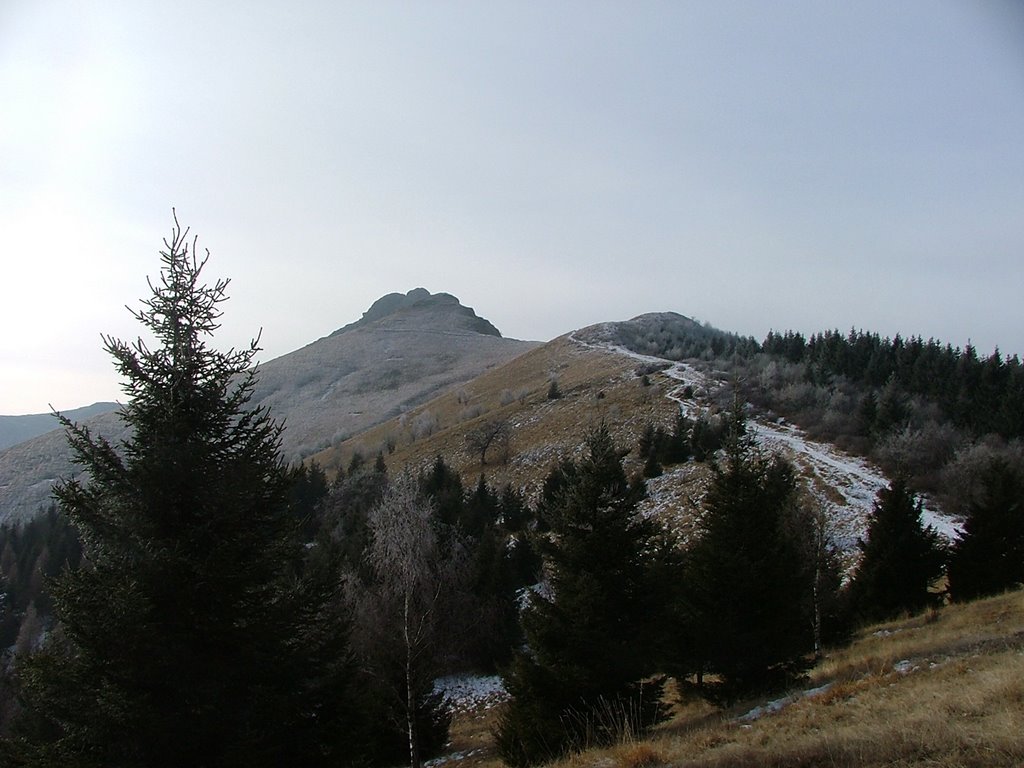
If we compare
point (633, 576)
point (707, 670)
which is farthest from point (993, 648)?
point (633, 576)

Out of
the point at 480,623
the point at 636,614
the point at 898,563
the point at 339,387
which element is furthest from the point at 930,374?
the point at 339,387

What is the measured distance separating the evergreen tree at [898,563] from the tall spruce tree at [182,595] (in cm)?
2000

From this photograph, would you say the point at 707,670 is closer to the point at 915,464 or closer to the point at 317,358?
the point at 915,464

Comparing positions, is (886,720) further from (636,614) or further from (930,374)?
(930,374)

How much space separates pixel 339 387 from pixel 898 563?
12717cm

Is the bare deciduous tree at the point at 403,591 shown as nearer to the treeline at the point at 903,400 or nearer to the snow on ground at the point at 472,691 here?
Answer: the snow on ground at the point at 472,691

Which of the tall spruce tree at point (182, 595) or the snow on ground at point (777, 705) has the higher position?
the tall spruce tree at point (182, 595)

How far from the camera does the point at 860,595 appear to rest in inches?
853

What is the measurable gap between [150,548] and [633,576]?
8423mm

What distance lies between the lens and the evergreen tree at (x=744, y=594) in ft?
41.1

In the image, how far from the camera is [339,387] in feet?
447

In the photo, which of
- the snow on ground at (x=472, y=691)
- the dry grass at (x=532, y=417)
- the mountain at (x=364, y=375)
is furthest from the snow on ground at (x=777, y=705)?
the mountain at (x=364, y=375)

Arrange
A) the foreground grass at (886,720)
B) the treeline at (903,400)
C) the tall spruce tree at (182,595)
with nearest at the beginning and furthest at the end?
the foreground grass at (886,720), the tall spruce tree at (182,595), the treeline at (903,400)

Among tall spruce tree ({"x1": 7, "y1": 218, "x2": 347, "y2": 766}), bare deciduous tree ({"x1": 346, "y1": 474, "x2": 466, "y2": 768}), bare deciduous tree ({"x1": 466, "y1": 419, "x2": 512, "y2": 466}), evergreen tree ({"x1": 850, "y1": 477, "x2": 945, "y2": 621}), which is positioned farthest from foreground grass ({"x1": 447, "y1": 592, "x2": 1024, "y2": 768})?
bare deciduous tree ({"x1": 466, "y1": 419, "x2": 512, "y2": 466})
